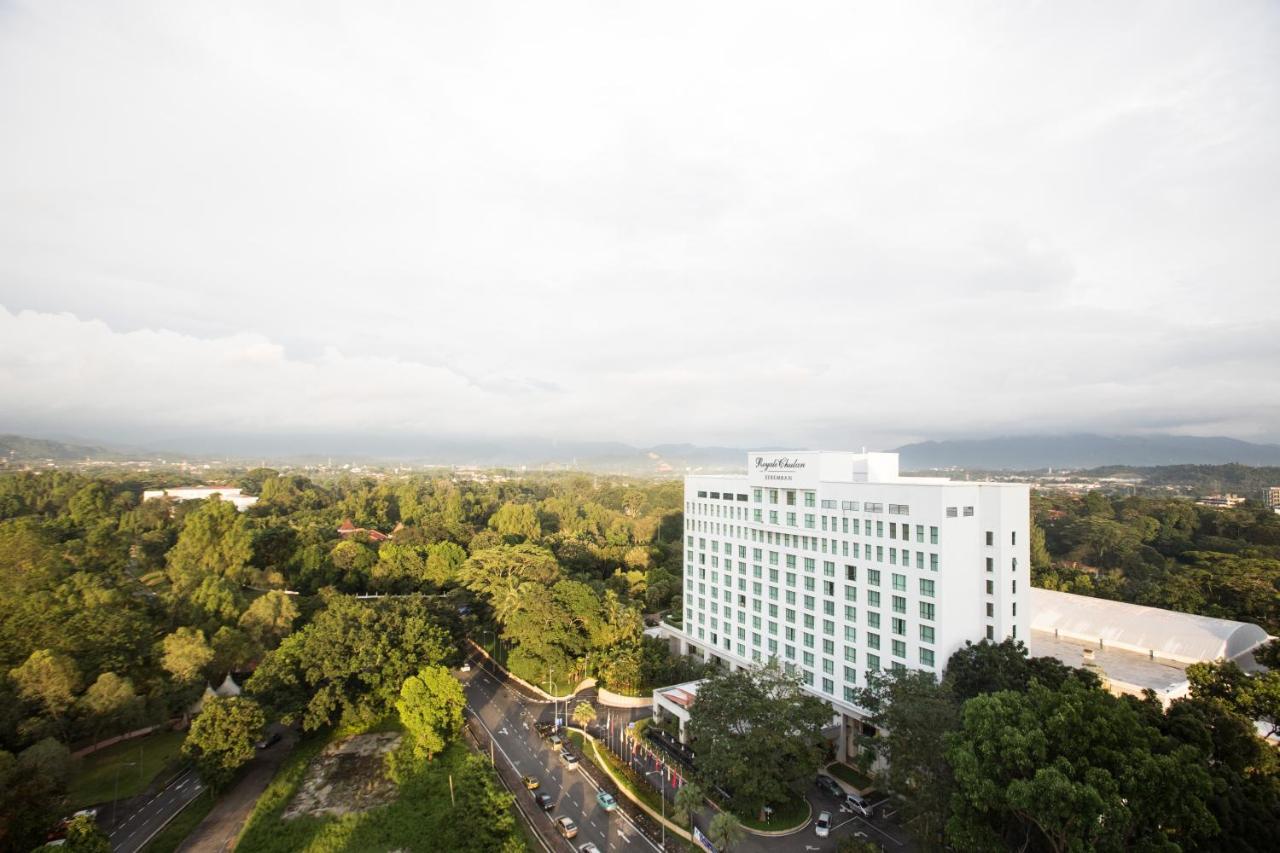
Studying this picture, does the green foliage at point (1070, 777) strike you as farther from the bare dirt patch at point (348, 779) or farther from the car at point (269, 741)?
the car at point (269, 741)

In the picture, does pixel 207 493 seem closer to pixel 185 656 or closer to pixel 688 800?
pixel 185 656

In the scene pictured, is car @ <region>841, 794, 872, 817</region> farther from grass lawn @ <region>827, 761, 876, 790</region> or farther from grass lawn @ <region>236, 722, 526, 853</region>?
grass lawn @ <region>236, 722, 526, 853</region>

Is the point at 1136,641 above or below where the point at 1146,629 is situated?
below

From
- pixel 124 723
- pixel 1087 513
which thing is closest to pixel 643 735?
pixel 124 723

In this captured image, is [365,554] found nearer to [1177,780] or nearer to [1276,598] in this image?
[1177,780]

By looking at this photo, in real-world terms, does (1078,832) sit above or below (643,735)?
above

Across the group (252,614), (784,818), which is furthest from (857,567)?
(252,614)

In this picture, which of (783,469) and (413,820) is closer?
(413,820)
